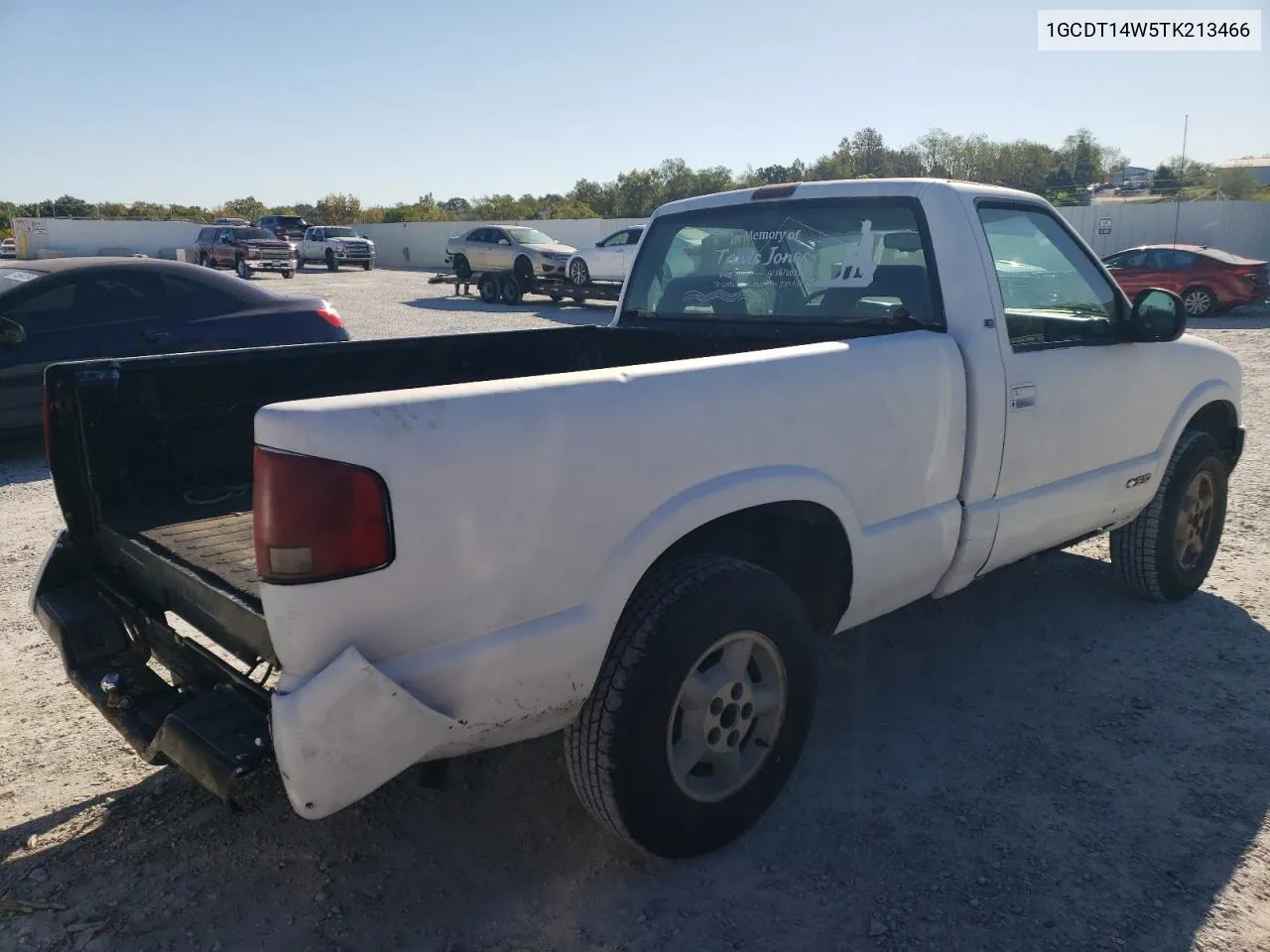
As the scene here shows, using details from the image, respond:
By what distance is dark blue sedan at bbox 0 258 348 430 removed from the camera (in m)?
7.21

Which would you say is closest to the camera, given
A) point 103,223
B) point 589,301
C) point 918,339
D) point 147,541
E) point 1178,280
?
point 147,541

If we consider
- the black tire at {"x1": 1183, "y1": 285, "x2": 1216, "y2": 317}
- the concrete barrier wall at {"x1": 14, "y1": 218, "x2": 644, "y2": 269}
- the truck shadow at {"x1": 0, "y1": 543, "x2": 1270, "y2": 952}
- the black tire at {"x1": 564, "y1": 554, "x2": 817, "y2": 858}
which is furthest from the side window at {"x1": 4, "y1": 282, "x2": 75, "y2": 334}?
the concrete barrier wall at {"x1": 14, "y1": 218, "x2": 644, "y2": 269}

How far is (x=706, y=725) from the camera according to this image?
2.67 meters

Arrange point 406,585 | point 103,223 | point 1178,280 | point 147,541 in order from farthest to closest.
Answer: point 103,223, point 1178,280, point 147,541, point 406,585

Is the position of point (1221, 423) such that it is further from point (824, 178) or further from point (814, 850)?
point (824, 178)

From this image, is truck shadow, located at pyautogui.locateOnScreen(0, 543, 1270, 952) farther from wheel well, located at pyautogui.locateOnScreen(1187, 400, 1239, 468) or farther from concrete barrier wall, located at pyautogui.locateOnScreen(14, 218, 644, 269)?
concrete barrier wall, located at pyautogui.locateOnScreen(14, 218, 644, 269)

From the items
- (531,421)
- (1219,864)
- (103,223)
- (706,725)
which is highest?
(103,223)

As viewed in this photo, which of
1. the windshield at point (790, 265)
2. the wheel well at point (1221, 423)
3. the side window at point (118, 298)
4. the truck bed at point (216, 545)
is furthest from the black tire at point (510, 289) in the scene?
the truck bed at point (216, 545)

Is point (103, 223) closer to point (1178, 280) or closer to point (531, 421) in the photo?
point (1178, 280)

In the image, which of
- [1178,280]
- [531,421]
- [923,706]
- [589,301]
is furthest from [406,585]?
[589,301]

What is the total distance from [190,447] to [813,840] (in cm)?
255

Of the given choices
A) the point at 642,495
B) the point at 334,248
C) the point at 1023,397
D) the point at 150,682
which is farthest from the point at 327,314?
the point at 334,248

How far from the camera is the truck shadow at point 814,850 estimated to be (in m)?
2.49

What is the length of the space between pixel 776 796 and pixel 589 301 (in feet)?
71.4
